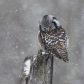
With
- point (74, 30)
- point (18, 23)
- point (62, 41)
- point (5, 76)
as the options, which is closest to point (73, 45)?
point (74, 30)

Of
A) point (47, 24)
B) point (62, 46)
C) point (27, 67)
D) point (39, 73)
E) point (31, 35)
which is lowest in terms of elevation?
point (39, 73)

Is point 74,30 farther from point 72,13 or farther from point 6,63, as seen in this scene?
point 6,63

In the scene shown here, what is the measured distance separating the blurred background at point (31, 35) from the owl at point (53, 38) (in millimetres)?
6398

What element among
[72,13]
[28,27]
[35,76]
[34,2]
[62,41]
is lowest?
[35,76]

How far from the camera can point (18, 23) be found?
44.4 ft

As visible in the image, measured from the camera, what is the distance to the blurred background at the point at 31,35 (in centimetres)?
1265

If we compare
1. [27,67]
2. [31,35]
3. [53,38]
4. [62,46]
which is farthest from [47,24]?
[31,35]

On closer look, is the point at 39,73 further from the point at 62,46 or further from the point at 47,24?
the point at 47,24

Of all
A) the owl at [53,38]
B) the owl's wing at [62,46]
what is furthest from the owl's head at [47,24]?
the owl's wing at [62,46]

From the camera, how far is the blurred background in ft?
41.5

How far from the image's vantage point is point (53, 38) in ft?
18.0

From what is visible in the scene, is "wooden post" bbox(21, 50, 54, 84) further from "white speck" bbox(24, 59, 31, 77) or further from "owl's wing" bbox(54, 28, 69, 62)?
"owl's wing" bbox(54, 28, 69, 62)

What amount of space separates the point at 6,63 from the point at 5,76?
2.25 ft

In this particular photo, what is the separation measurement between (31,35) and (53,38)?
7999 millimetres
